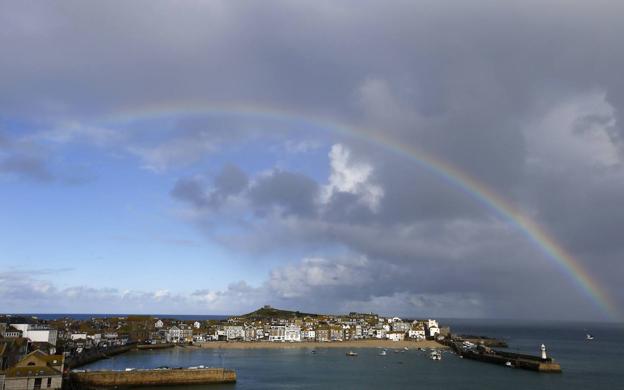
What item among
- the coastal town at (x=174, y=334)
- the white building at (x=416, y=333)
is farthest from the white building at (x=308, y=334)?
the white building at (x=416, y=333)

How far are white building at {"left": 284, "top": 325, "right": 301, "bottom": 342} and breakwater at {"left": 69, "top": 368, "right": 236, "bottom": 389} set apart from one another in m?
63.8

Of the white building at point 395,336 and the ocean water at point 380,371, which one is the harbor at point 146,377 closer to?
the ocean water at point 380,371

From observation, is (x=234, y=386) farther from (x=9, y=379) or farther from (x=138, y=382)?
(x=9, y=379)

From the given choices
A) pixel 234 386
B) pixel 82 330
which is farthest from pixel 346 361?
pixel 82 330

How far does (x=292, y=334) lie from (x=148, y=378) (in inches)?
2681

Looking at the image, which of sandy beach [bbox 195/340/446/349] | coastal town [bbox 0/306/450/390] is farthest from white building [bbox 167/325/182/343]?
sandy beach [bbox 195/340/446/349]

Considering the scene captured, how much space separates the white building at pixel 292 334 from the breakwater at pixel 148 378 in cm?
6383

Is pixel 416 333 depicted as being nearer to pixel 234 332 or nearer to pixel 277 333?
pixel 277 333

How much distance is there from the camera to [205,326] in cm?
12225

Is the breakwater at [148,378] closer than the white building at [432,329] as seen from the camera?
Yes

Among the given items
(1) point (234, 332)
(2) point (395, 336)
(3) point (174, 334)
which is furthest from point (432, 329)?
(3) point (174, 334)

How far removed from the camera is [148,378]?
5050cm

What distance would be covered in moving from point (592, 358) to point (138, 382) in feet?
253

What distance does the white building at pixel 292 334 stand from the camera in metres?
115
